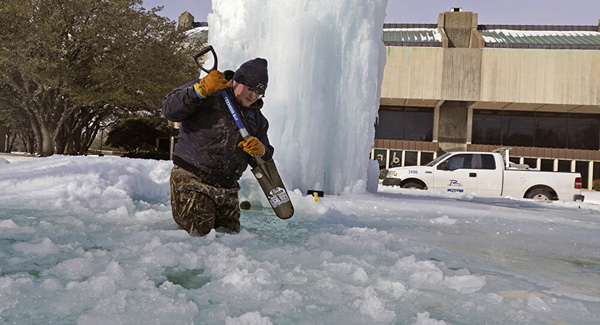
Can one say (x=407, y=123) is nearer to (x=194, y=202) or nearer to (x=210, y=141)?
(x=210, y=141)

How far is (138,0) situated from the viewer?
2041 cm

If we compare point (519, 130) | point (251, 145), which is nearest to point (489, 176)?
point (251, 145)

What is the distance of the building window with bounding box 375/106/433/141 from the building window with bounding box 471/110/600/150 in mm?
3303

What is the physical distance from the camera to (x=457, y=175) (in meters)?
13.3

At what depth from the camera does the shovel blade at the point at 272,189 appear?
4180 mm

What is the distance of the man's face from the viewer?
390cm

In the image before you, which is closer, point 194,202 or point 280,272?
point 280,272

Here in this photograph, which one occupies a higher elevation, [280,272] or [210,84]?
[210,84]

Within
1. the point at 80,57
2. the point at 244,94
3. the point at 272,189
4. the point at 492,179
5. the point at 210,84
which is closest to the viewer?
the point at 210,84

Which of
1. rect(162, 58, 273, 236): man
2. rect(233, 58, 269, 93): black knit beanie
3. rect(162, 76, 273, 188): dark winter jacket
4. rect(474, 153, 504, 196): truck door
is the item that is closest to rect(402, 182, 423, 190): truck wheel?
rect(474, 153, 504, 196): truck door

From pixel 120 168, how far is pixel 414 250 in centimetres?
582

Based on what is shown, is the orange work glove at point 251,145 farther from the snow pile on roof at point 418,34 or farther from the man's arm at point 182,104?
the snow pile on roof at point 418,34

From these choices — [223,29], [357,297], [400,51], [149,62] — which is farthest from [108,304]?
[400,51]

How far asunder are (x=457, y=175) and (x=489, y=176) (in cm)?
91
